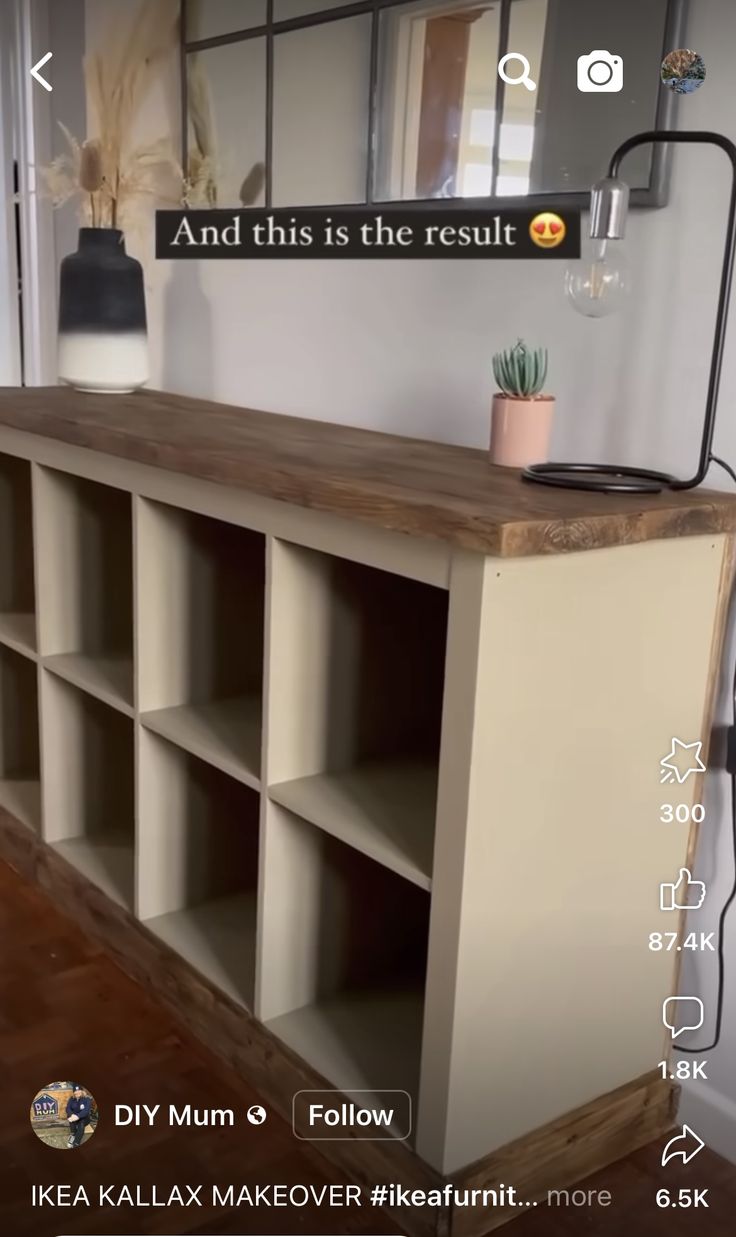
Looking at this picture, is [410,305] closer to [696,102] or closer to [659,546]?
[696,102]

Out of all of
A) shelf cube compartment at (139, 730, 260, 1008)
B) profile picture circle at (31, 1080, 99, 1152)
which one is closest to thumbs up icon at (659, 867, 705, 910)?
shelf cube compartment at (139, 730, 260, 1008)

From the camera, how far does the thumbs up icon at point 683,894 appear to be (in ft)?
4.64

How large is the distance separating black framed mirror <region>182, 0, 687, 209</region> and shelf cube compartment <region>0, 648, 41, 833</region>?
936 millimetres

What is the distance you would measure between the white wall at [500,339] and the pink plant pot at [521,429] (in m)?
0.10

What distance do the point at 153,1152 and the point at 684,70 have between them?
141cm

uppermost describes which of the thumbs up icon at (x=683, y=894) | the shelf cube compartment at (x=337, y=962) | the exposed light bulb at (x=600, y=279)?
the exposed light bulb at (x=600, y=279)

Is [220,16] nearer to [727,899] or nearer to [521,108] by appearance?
[521,108]

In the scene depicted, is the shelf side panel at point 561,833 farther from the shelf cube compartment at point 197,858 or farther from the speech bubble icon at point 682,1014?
the shelf cube compartment at point 197,858

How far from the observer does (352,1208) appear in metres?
1.35

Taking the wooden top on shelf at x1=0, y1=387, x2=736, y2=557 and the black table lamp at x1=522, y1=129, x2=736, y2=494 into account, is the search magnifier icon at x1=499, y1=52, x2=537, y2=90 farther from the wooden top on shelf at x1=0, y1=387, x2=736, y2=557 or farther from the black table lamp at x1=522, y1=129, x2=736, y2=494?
the wooden top on shelf at x1=0, y1=387, x2=736, y2=557

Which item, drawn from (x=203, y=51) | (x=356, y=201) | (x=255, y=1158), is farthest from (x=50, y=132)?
(x=255, y=1158)

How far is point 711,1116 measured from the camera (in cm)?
147

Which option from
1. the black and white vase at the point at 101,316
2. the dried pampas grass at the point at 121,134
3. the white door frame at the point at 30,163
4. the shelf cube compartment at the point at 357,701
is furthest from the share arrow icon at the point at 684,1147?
the white door frame at the point at 30,163

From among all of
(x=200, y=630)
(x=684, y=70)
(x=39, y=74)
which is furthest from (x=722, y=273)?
(x=39, y=74)
